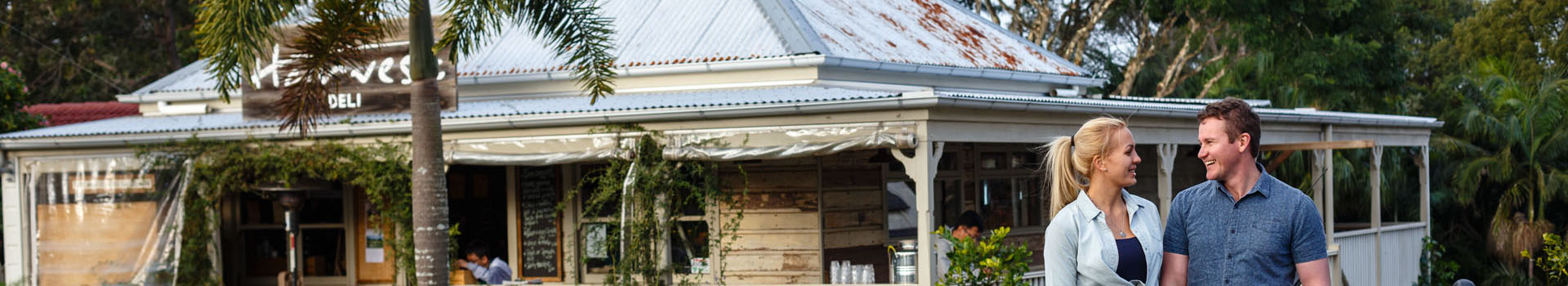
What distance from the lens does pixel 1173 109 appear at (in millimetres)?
13406

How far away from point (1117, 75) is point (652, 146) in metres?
19.4

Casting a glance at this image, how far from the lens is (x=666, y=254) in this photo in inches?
506

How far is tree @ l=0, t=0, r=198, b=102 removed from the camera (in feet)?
104

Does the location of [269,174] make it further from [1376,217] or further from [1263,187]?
[1263,187]

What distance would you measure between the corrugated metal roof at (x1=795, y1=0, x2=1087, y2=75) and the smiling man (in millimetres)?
9168

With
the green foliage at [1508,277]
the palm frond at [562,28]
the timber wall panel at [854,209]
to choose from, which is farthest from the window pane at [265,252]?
the green foliage at [1508,277]

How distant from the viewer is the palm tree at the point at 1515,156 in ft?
71.9

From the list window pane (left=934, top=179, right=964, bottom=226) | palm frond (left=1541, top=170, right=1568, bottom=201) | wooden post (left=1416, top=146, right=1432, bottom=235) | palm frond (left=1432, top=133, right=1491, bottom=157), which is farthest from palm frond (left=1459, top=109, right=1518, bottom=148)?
window pane (left=934, top=179, right=964, bottom=226)

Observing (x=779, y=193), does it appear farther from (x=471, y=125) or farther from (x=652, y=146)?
(x=471, y=125)

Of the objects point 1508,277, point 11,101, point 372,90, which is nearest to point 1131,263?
point 372,90

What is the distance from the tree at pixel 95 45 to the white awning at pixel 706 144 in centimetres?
2112

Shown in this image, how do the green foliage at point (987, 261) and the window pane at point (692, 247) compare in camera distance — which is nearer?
the green foliage at point (987, 261)

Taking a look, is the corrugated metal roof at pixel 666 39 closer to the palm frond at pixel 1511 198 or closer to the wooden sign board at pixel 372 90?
the wooden sign board at pixel 372 90

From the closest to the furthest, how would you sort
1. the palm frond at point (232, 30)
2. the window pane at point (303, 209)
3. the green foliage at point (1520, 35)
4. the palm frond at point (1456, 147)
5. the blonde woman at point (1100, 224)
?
the blonde woman at point (1100, 224) → the palm frond at point (232, 30) → the window pane at point (303, 209) → the palm frond at point (1456, 147) → the green foliage at point (1520, 35)
